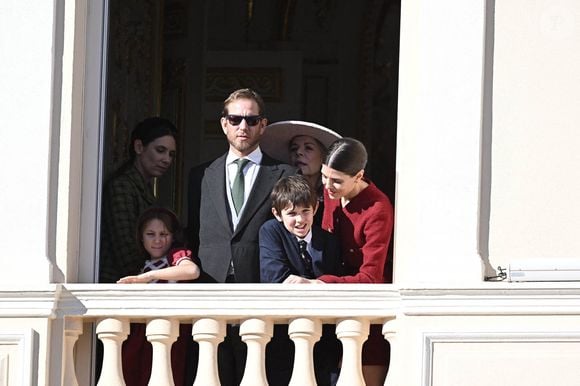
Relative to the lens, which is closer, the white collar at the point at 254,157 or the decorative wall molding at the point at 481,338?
the decorative wall molding at the point at 481,338

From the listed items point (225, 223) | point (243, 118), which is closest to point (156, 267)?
point (225, 223)

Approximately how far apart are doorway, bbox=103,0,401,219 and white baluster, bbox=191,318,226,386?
3973 millimetres

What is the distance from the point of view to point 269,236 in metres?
12.3

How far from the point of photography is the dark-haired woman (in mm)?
12680

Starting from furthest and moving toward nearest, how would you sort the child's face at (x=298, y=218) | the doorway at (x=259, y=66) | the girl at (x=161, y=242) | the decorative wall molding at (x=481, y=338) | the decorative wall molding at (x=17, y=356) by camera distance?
the doorway at (x=259, y=66)
the girl at (x=161, y=242)
the child's face at (x=298, y=218)
the decorative wall molding at (x=17, y=356)
the decorative wall molding at (x=481, y=338)

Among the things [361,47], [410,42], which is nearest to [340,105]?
[361,47]

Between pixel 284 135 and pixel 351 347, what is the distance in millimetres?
1332

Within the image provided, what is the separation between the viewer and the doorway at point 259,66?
16938 mm

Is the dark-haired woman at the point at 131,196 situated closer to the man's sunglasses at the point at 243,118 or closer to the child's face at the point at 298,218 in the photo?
the man's sunglasses at the point at 243,118

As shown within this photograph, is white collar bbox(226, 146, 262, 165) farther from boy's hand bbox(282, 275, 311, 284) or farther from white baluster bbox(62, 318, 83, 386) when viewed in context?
white baluster bbox(62, 318, 83, 386)

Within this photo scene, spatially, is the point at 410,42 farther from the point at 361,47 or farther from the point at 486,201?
the point at 361,47

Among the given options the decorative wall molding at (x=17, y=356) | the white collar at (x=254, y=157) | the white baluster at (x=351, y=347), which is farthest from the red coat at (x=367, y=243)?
the decorative wall molding at (x=17, y=356)

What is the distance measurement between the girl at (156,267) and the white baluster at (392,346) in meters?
0.98

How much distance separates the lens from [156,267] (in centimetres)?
1246
